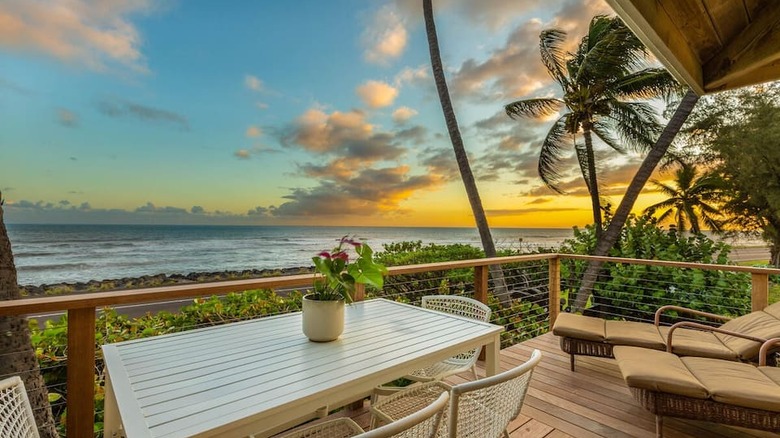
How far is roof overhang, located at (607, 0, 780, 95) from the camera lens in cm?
152

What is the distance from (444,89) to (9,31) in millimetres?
6665

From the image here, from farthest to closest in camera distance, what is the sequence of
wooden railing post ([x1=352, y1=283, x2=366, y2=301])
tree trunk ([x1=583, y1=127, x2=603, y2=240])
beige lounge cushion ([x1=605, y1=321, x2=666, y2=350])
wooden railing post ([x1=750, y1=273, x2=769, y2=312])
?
tree trunk ([x1=583, y1=127, x2=603, y2=240]) < wooden railing post ([x1=750, y1=273, x2=769, y2=312]) < beige lounge cushion ([x1=605, y1=321, x2=666, y2=350]) < wooden railing post ([x1=352, y1=283, x2=366, y2=301])

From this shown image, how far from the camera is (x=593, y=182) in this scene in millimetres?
6574

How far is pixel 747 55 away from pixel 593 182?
503 cm

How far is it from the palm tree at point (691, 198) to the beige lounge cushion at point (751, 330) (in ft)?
27.8

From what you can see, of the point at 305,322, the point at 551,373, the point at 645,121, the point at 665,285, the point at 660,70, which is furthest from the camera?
the point at 645,121

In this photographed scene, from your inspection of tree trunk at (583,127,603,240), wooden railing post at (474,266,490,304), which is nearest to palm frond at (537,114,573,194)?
tree trunk at (583,127,603,240)

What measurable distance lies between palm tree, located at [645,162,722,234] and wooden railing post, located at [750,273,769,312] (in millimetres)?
7936

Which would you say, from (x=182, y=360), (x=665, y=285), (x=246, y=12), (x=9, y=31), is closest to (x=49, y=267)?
(x=9, y=31)

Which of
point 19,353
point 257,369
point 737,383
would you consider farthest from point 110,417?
point 737,383

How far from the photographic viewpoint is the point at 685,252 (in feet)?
18.4

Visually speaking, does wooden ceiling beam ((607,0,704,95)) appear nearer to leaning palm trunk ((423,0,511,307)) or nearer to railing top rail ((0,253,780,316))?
railing top rail ((0,253,780,316))

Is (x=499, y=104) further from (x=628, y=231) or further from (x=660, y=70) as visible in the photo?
(x=628, y=231)

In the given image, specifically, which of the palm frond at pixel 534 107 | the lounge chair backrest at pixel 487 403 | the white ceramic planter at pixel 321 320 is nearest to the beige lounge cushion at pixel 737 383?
the lounge chair backrest at pixel 487 403
